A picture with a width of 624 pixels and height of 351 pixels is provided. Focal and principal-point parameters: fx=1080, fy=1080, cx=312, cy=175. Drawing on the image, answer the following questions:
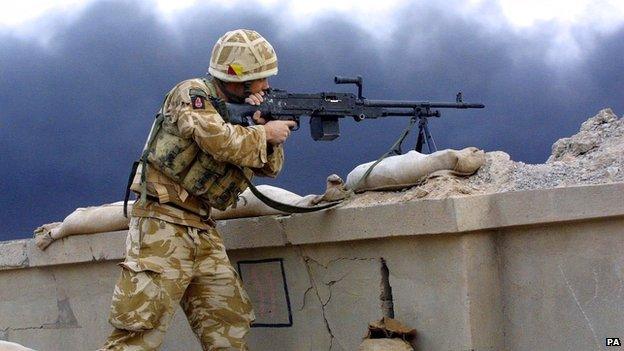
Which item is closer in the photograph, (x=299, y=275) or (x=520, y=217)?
(x=520, y=217)

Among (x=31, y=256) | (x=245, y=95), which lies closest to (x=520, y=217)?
(x=245, y=95)

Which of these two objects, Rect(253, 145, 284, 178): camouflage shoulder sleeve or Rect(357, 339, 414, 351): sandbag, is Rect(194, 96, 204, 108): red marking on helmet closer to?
Rect(253, 145, 284, 178): camouflage shoulder sleeve

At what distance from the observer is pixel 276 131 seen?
15.9 feet

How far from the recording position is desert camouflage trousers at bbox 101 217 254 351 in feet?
15.5

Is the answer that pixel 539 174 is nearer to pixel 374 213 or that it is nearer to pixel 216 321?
pixel 374 213

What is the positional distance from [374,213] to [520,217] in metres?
0.66

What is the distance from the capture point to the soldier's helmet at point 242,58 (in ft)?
15.8

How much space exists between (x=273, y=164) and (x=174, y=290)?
73 cm

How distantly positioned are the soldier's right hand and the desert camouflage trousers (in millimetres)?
537

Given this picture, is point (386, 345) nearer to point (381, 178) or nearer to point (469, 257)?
point (469, 257)

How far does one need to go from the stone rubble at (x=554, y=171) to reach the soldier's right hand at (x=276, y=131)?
0.47 meters

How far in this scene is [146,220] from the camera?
190 inches

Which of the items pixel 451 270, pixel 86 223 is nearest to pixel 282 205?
pixel 451 270

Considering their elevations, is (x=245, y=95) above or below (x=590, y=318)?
above
